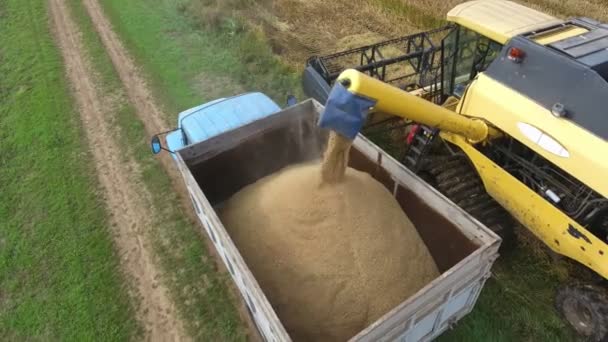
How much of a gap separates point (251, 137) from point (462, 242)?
8.39ft

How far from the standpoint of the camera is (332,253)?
12.1 ft

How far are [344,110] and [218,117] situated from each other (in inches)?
109

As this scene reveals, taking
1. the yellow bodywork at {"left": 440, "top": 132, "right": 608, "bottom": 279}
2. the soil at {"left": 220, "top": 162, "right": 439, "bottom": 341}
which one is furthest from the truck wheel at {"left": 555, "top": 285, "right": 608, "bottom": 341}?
the soil at {"left": 220, "top": 162, "right": 439, "bottom": 341}

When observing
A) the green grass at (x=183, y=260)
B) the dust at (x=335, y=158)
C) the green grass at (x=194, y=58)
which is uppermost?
the dust at (x=335, y=158)

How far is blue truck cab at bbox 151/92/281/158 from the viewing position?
217 inches

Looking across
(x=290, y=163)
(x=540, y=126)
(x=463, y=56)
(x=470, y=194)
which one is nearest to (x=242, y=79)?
(x=290, y=163)

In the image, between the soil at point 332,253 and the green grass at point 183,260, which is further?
the green grass at point 183,260

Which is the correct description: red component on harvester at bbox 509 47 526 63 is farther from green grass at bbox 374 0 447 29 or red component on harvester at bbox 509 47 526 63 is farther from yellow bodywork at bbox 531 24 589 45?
green grass at bbox 374 0 447 29

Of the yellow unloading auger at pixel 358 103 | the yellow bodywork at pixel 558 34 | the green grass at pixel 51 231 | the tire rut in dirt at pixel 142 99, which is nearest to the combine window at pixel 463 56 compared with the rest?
the yellow bodywork at pixel 558 34

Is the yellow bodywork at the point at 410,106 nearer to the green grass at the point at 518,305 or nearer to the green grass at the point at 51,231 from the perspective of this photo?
the green grass at the point at 518,305

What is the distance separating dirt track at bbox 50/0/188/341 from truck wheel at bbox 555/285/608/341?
408 centimetres

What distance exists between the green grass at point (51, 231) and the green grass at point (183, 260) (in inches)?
23.6

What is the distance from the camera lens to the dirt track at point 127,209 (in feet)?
16.0

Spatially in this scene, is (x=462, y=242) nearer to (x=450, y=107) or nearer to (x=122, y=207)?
(x=450, y=107)
